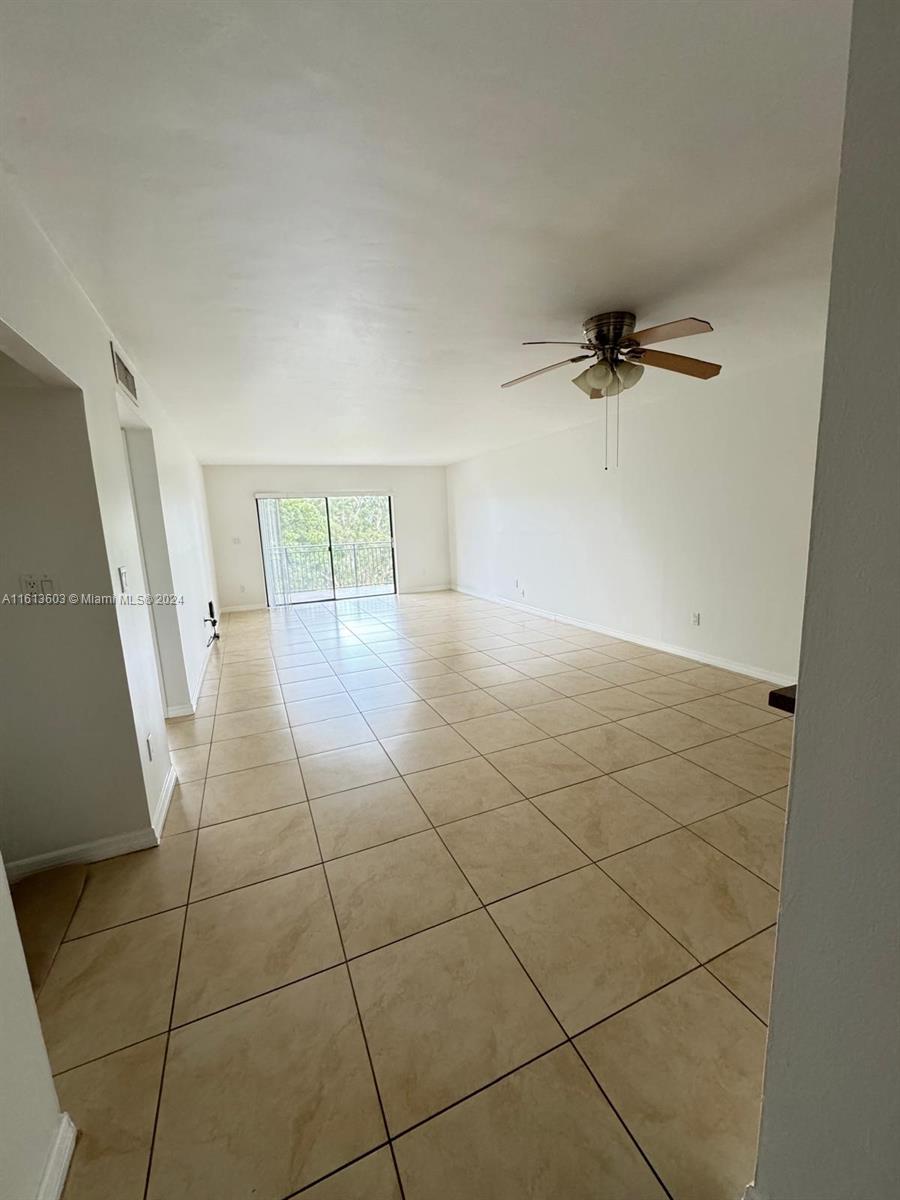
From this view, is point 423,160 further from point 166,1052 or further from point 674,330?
point 166,1052

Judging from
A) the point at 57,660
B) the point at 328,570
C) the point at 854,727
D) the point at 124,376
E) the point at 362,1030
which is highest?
the point at 124,376

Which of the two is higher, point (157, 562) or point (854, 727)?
point (157, 562)

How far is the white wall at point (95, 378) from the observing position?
1.37 meters

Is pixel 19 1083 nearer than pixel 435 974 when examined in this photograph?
Yes

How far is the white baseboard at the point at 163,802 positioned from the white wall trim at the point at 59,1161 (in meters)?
1.13

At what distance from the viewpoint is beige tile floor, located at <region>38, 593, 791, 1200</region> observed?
3.39 feet

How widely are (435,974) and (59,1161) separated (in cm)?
90

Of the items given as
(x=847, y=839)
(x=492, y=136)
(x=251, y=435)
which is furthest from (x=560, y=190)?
Answer: (x=251, y=435)

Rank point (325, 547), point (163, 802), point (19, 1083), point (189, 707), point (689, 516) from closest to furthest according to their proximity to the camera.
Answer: point (19, 1083)
point (163, 802)
point (189, 707)
point (689, 516)
point (325, 547)

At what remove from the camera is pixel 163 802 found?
2.30 meters

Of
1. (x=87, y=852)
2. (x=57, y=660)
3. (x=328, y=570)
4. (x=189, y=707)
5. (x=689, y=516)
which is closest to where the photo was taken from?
(x=57, y=660)

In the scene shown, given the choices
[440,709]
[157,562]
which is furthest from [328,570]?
[440,709]

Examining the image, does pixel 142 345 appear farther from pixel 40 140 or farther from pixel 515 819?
pixel 515 819

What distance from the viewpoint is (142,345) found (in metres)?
2.53
